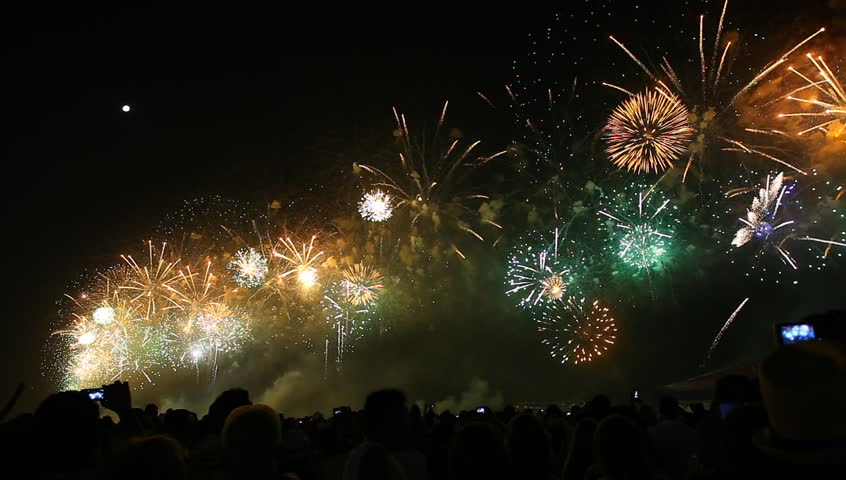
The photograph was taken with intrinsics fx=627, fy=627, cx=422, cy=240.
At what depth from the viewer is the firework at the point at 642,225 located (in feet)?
70.3

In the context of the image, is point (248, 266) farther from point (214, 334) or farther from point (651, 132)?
point (651, 132)

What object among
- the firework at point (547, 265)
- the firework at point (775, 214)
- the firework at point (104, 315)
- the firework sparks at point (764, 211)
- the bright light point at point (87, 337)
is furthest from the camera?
the bright light point at point (87, 337)

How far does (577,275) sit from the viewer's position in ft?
79.7

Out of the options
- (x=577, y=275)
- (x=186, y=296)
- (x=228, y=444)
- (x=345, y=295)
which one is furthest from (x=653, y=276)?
(x=228, y=444)

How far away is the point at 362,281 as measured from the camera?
26.0 metres

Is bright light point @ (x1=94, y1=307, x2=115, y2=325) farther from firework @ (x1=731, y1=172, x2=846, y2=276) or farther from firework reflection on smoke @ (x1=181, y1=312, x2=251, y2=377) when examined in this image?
firework @ (x1=731, y1=172, x2=846, y2=276)

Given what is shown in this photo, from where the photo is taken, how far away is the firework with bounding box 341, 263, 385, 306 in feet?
84.7

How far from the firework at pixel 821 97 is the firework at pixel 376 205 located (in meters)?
12.6

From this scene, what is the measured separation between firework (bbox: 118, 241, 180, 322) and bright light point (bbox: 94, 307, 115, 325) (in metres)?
1.53

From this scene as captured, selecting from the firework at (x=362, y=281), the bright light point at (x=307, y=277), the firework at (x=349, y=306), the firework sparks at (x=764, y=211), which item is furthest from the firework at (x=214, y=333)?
the firework sparks at (x=764, y=211)

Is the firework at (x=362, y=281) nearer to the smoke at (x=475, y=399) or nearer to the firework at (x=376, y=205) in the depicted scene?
the firework at (x=376, y=205)

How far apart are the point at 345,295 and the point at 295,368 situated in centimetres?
1035

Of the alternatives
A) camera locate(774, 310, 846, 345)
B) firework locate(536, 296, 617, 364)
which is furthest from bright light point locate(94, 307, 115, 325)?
camera locate(774, 310, 846, 345)

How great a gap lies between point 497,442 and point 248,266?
23.8 meters
